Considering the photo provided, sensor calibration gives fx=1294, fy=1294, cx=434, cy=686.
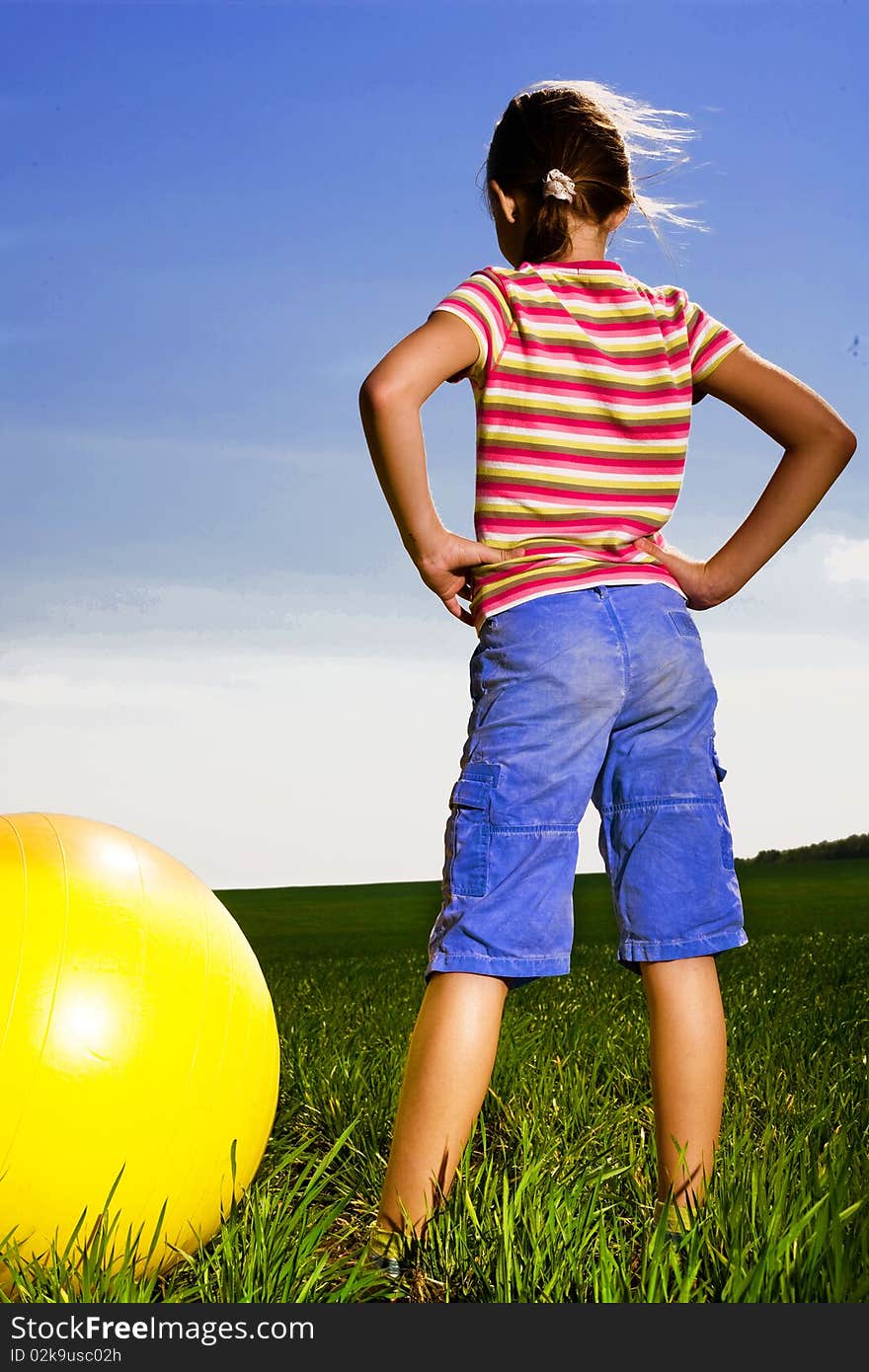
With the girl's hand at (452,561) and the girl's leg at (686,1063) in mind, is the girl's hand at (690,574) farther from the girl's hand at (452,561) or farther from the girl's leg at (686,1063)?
the girl's leg at (686,1063)

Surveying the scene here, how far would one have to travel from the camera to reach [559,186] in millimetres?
2939

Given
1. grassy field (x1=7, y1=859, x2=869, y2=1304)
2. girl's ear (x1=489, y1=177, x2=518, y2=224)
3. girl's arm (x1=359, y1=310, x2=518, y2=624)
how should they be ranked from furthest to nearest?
1. girl's ear (x1=489, y1=177, x2=518, y2=224)
2. girl's arm (x1=359, y1=310, x2=518, y2=624)
3. grassy field (x1=7, y1=859, x2=869, y2=1304)

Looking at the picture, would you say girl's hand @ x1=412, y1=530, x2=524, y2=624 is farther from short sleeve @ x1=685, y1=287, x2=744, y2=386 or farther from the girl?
short sleeve @ x1=685, y1=287, x2=744, y2=386

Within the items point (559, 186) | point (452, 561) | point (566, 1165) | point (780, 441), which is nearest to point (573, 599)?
point (452, 561)

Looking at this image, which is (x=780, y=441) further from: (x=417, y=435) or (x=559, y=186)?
(x=417, y=435)

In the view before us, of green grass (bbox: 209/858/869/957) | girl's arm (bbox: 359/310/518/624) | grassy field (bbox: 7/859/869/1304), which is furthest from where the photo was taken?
green grass (bbox: 209/858/869/957)

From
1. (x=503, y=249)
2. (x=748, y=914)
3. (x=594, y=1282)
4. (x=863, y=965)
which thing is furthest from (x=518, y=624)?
(x=748, y=914)

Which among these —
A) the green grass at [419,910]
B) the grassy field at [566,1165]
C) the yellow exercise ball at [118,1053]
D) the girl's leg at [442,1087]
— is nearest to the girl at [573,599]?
the girl's leg at [442,1087]

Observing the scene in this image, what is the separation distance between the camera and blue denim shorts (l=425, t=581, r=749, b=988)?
8.86 ft

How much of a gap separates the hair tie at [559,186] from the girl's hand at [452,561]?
2.70ft

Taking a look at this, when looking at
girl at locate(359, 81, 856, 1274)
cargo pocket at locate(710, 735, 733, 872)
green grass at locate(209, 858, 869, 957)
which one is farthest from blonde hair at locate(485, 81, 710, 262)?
green grass at locate(209, 858, 869, 957)

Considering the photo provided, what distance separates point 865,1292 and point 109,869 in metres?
1.79

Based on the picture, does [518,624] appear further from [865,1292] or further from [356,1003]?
[356,1003]

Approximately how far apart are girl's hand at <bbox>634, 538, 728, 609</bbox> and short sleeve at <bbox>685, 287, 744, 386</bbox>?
423 millimetres
